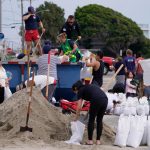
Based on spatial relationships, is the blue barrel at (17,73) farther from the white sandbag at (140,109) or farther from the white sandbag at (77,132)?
the white sandbag at (77,132)

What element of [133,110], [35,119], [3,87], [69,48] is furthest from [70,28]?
[35,119]

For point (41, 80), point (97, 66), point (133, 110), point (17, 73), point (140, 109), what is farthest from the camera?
point (17, 73)

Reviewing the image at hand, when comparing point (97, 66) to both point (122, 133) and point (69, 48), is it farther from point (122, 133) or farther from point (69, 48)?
point (69, 48)

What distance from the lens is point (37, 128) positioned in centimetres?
1191

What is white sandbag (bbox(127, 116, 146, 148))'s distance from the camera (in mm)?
11570

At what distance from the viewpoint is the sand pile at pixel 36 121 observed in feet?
38.4

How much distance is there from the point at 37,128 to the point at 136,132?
78.4 inches

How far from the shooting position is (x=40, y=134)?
38.5 ft

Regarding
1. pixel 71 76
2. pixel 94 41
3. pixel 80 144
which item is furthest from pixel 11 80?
pixel 94 41

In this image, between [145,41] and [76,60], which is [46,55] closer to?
[76,60]

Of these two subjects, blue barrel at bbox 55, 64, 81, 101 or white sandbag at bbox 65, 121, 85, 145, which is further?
blue barrel at bbox 55, 64, 81, 101

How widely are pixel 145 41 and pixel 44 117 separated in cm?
6860

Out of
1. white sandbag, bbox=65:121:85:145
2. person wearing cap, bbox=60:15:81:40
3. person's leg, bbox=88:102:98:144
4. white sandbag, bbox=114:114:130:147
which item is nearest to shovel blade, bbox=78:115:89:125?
white sandbag, bbox=65:121:85:145

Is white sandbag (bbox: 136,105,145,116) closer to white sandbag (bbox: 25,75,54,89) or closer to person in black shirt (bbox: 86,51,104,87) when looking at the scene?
person in black shirt (bbox: 86,51,104,87)
